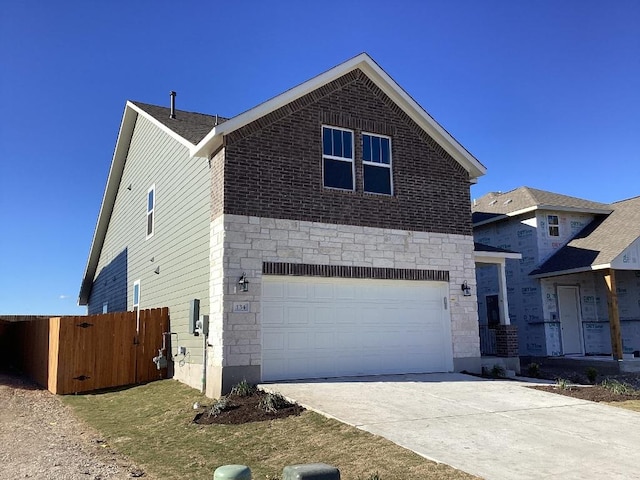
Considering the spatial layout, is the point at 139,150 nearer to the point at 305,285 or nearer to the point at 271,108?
the point at 271,108

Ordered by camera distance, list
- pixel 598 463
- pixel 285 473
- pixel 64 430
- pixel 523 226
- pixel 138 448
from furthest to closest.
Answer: pixel 523 226 → pixel 64 430 → pixel 138 448 → pixel 598 463 → pixel 285 473

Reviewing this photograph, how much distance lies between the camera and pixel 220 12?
13.1m

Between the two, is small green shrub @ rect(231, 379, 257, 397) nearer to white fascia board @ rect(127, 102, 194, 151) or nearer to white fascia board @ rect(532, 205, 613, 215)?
white fascia board @ rect(127, 102, 194, 151)

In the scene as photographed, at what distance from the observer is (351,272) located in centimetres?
1262

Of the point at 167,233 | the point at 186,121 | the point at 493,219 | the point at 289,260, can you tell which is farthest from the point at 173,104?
the point at 493,219

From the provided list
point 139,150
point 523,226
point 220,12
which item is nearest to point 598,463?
point 220,12

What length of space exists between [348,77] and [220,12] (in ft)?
11.3

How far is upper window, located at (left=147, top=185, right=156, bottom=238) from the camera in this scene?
17142mm

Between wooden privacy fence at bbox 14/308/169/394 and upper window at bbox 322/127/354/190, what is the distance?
5943mm

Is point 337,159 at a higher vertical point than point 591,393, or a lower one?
higher

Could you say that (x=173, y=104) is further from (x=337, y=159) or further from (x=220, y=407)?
(x=220, y=407)

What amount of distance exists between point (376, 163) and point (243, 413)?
7.15 meters

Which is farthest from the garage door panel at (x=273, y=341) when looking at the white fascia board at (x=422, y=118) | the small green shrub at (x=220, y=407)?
the white fascia board at (x=422, y=118)

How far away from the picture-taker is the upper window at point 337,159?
1298 centimetres
